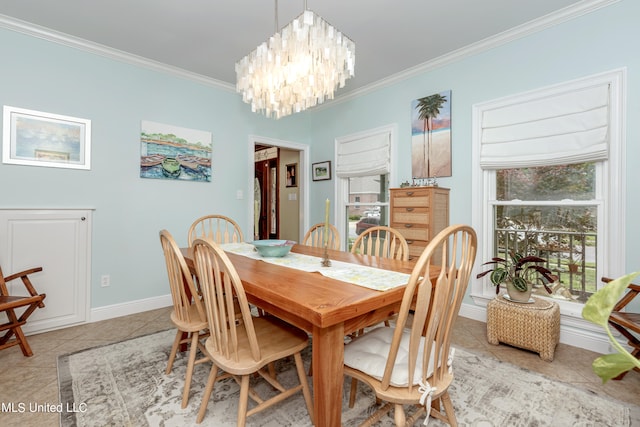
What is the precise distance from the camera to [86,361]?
2137 mm

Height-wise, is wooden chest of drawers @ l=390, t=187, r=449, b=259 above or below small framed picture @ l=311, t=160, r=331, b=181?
below

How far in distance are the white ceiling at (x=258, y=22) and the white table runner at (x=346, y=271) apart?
1895 mm

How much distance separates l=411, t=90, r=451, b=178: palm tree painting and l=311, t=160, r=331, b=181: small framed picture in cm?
131

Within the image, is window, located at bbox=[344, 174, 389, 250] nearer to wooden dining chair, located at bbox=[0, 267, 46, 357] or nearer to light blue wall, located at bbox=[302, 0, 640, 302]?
light blue wall, located at bbox=[302, 0, 640, 302]

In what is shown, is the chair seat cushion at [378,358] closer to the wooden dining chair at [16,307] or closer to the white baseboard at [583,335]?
the white baseboard at [583,335]

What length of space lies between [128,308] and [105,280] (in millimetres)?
358

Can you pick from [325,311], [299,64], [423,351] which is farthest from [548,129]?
[325,311]

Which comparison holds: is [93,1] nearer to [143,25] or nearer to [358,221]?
[143,25]

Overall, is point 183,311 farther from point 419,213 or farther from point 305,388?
point 419,213

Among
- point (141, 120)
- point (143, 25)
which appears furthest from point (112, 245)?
point (143, 25)

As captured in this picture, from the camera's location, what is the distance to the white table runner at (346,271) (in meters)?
1.43

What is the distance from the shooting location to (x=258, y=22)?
102 inches

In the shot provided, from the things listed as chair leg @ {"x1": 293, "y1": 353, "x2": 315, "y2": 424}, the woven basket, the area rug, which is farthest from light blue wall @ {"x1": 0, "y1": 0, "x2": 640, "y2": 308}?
chair leg @ {"x1": 293, "y1": 353, "x2": 315, "y2": 424}

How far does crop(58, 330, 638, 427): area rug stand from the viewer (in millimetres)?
1560
